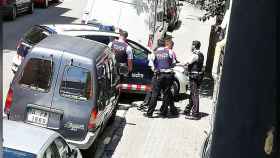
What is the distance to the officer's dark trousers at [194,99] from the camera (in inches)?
471

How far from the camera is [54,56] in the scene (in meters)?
8.62

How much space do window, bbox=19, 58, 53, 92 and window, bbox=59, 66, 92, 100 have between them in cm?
25

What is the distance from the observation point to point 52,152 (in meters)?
6.27

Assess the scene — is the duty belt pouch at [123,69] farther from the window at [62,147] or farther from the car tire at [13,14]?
the car tire at [13,14]

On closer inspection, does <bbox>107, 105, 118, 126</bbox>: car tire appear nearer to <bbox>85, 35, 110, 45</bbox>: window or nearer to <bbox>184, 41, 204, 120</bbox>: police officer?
<bbox>184, 41, 204, 120</bbox>: police officer

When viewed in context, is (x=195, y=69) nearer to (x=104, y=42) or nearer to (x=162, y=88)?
(x=162, y=88)

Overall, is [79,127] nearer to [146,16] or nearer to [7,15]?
[146,16]

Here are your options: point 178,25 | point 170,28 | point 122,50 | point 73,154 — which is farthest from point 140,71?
point 178,25

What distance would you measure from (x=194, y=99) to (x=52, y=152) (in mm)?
6348

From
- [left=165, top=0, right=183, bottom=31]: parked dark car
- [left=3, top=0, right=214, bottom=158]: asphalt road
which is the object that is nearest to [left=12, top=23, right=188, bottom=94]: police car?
[left=3, top=0, right=214, bottom=158]: asphalt road

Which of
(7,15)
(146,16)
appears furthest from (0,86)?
(7,15)

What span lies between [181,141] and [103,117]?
7.45 ft

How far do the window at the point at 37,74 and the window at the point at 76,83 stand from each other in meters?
0.25

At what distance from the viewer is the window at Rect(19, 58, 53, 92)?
8578 millimetres
